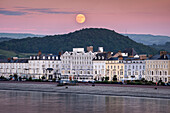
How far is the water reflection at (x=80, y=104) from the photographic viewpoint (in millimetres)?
81375

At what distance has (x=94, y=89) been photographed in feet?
376

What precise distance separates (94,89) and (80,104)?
24.9 meters

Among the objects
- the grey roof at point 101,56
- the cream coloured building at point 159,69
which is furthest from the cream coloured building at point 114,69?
the cream coloured building at point 159,69

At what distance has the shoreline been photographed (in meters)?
102

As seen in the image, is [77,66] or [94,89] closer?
[94,89]

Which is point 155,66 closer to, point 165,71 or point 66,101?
point 165,71

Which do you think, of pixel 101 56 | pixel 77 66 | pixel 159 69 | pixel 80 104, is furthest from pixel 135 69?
pixel 80 104

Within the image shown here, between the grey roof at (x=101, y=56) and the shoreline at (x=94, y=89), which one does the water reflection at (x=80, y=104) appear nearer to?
the shoreline at (x=94, y=89)

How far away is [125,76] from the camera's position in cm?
14125

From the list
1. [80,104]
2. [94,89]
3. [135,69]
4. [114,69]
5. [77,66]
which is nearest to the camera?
[80,104]

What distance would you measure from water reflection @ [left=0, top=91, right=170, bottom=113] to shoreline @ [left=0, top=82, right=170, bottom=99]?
14.3 feet

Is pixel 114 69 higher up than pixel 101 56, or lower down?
lower down

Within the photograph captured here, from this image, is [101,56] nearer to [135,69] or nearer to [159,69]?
[135,69]

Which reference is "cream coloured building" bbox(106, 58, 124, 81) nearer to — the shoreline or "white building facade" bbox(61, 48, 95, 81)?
"white building facade" bbox(61, 48, 95, 81)
